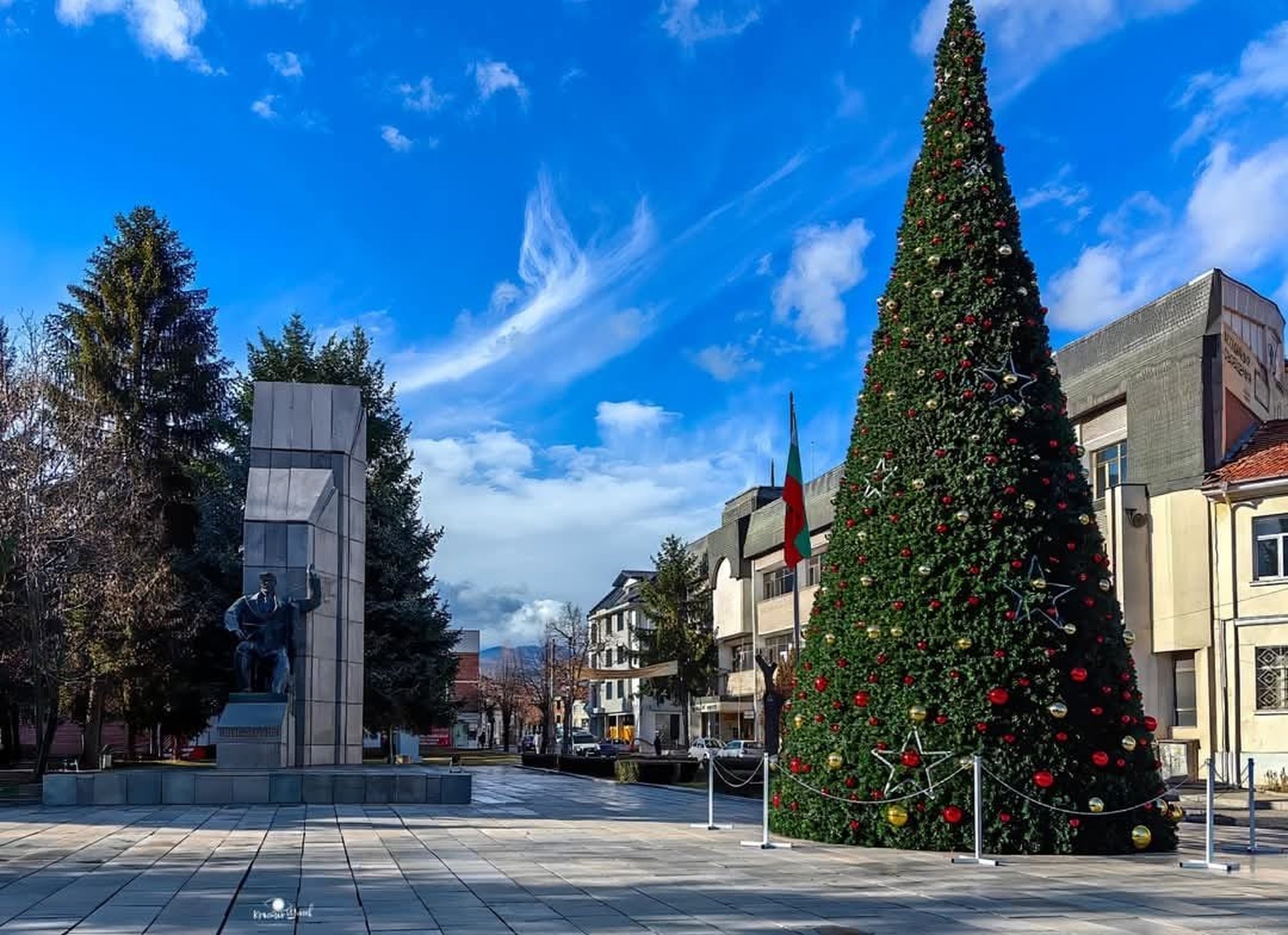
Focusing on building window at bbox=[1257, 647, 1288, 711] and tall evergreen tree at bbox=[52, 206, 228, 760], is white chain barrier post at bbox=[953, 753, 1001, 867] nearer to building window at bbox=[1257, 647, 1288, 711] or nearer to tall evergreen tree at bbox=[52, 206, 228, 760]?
building window at bbox=[1257, 647, 1288, 711]

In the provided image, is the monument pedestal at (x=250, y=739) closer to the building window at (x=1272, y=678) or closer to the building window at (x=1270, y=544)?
the building window at (x=1272, y=678)

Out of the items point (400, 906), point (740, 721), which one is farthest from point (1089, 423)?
point (740, 721)

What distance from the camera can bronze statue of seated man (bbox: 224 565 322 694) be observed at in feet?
78.3

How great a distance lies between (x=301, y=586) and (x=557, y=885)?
18448mm

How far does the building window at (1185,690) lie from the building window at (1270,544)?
3147 mm

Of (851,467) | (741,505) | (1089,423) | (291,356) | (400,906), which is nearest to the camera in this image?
(400,906)

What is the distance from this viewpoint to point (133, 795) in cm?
2066

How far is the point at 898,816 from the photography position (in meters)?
13.1

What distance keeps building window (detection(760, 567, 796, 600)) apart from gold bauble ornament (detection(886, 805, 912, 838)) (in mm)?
48544

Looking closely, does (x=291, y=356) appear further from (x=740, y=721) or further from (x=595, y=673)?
(x=740, y=721)

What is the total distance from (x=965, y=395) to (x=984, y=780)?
13.0 feet

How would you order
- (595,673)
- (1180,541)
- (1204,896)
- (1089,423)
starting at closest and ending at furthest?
1. (1204,896)
2. (1180,541)
3. (1089,423)
4. (595,673)

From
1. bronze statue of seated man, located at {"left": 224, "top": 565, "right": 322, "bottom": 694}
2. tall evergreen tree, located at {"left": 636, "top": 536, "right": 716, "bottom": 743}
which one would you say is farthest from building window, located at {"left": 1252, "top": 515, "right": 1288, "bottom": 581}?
tall evergreen tree, located at {"left": 636, "top": 536, "right": 716, "bottom": 743}

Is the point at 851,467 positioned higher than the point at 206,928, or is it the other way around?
the point at 851,467
